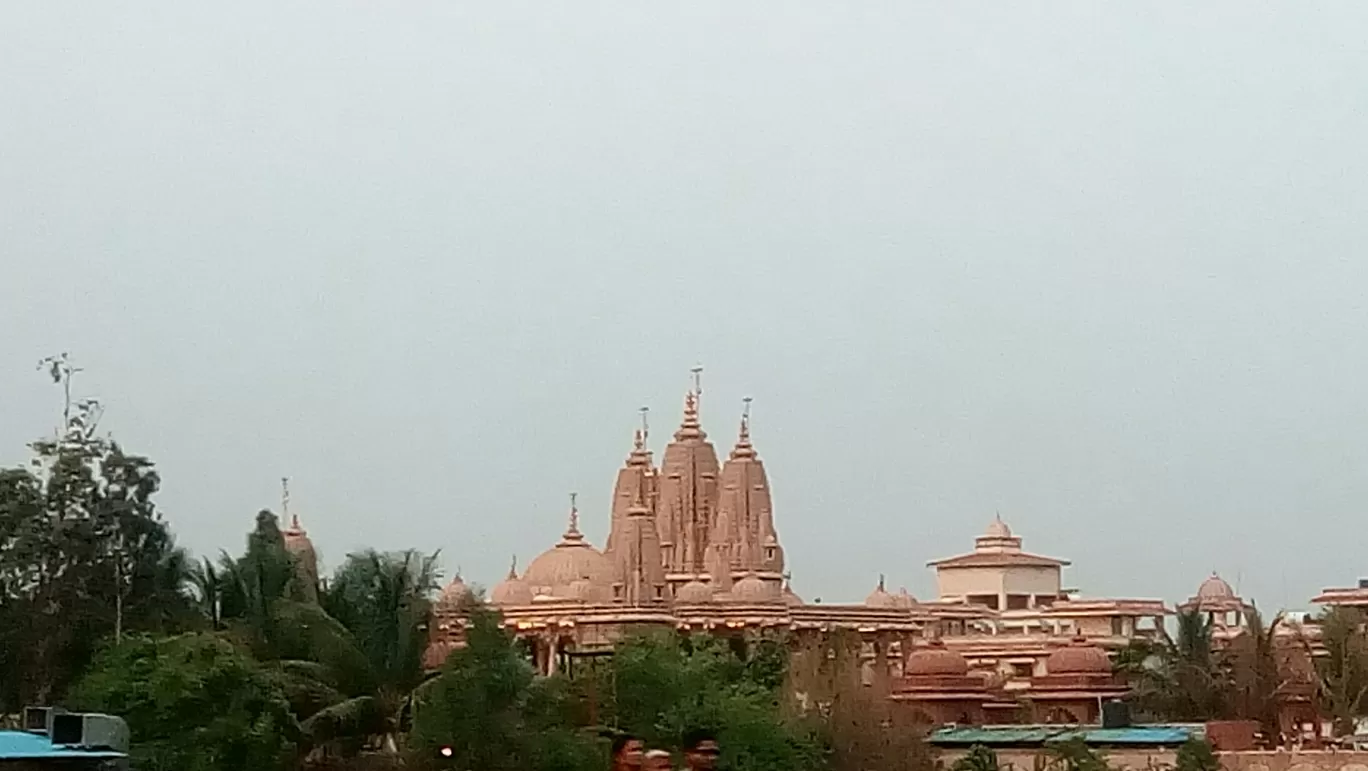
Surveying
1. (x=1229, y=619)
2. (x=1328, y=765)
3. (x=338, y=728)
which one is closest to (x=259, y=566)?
(x=338, y=728)

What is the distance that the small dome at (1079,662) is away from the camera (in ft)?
126

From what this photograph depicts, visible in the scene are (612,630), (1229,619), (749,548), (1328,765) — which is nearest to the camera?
(1328,765)

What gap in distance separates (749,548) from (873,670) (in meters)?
14.0

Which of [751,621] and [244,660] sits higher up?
[751,621]

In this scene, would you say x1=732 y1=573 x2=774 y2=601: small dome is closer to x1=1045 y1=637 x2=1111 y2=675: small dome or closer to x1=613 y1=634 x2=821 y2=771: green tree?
x1=1045 y1=637 x2=1111 y2=675: small dome

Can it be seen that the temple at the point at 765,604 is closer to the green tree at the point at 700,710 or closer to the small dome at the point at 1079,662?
the small dome at the point at 1079,662

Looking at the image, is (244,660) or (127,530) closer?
(244,660)

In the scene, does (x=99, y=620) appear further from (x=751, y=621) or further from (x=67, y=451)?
(x=751, y=621)

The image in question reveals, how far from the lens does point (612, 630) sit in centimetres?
4250

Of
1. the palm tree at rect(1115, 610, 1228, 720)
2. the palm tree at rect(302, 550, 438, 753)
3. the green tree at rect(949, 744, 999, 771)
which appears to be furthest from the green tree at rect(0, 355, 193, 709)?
the palm tree at rect(1115, 610, 1228, 720)

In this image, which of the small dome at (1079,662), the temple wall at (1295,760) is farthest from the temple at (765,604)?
the temple wall at (1295,760)

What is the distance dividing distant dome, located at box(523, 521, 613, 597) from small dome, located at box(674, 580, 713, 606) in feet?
8.73

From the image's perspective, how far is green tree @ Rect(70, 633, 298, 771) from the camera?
21719mm

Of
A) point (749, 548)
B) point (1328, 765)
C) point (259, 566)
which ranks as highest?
point (749, 548)
